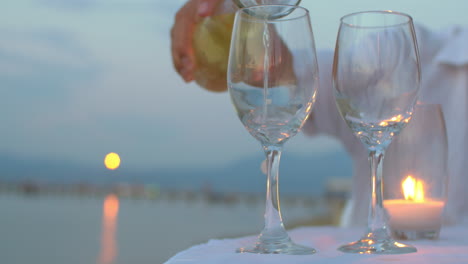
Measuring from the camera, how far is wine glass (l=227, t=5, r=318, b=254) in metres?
0.43

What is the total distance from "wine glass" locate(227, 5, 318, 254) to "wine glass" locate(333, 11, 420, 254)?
30mm

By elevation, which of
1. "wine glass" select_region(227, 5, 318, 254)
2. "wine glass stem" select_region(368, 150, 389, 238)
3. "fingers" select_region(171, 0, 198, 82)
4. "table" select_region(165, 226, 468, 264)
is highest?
"fingers" select_region(171, 0, 198, 82)

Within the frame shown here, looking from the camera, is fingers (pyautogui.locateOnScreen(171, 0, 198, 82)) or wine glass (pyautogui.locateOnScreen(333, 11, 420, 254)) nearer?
wine glass (pyautogui.locateOnScreen(333, 11, 420, 254))

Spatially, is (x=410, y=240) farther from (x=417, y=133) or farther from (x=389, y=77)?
(x=389, y=77)

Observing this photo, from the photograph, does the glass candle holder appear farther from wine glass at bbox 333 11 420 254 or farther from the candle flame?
wine glass at bbox 333 11 420 254

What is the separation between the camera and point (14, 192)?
115 ft

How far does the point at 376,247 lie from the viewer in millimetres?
445

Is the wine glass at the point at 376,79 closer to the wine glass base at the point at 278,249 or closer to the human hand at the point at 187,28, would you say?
the wine glass base at the point at 278,249

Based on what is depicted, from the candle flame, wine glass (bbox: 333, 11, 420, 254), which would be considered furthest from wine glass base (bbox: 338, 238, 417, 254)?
the candle flame

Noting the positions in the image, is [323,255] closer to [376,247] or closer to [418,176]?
[376,247]

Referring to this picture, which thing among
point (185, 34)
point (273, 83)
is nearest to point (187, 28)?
point (185, 34)

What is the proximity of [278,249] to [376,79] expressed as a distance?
0.53 feet

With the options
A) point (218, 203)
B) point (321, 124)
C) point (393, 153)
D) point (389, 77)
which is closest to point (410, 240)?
point (393, 153)

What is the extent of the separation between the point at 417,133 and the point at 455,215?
345 millimetres
